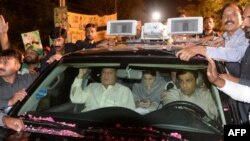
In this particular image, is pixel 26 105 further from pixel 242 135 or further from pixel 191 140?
pixel 242 135

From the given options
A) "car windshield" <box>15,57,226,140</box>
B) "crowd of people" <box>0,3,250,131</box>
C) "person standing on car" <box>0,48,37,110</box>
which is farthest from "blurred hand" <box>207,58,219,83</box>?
"person standing on car" <box>0,48,37,110</box>

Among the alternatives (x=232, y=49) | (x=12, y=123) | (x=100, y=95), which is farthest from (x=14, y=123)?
(x=232, y=49)

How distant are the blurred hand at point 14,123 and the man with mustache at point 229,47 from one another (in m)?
1.28

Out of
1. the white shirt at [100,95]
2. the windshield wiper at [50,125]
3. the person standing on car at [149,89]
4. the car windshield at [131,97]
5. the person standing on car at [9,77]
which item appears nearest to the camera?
the windshield wiper at [50,125]

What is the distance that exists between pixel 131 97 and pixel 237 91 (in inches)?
39.9

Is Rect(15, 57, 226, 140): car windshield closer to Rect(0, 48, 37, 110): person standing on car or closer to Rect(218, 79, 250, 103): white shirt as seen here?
Rect(218, 79, 250, 103): white shirt

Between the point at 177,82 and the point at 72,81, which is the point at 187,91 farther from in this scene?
the point at 72,81

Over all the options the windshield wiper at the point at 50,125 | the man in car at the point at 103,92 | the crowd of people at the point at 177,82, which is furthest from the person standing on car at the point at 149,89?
the windshield wiper at the point at 50,125

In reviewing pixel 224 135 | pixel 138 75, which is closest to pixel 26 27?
pixel 138 75

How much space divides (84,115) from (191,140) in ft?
2.85

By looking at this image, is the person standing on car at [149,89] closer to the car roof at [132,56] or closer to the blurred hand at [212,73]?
the car roof at [132,56]

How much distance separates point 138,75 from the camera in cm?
391

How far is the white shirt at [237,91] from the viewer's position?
2891 mm

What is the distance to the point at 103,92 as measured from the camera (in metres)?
3.64
